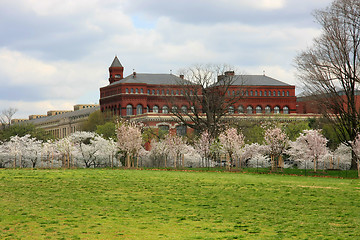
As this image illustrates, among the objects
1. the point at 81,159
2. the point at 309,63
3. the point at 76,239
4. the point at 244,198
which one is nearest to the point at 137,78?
the point at 81,159

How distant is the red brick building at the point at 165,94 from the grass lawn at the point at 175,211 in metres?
91.3

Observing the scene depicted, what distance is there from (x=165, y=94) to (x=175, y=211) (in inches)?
4102

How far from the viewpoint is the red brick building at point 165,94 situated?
13150cm

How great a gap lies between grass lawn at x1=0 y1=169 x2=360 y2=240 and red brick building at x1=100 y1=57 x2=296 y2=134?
9129 centimetres

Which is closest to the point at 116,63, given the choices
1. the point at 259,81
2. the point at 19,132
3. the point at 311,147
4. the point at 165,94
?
the point at 165,94

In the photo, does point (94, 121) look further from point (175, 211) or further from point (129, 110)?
point (175, 211)

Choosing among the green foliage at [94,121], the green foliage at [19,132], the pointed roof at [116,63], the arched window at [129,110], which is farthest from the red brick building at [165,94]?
the green foliage at [19,132]

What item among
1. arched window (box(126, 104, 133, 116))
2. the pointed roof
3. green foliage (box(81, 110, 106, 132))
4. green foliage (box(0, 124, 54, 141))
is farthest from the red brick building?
green foliage (box(0, 124, 54, 141))

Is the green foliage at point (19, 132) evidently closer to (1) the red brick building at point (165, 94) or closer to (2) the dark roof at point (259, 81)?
(1) the red brick building at point (165, 94)

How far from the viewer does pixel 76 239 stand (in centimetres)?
2039

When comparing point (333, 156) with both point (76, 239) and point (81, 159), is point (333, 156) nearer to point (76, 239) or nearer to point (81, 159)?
point (81, 159)

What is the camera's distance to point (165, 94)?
131 metres

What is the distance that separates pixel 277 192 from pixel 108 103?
10590 centimetres

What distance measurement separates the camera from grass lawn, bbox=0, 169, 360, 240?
21781 mm
